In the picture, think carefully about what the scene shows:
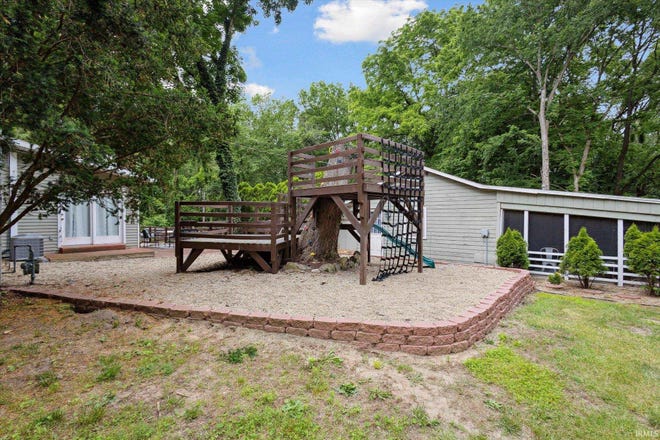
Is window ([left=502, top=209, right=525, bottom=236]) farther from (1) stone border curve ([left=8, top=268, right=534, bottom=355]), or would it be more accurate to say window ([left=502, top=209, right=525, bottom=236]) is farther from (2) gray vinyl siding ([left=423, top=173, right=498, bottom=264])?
(1) stone border curve ([left=8, top=268, right=534, bottom=355])

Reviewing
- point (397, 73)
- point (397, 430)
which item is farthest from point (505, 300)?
point (397, 73)

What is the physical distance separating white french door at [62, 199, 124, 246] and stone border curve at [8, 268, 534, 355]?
6668 millimetres

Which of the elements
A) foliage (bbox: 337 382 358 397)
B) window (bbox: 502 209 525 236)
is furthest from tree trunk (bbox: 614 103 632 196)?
foliage (bbox: 337 382 358 397)

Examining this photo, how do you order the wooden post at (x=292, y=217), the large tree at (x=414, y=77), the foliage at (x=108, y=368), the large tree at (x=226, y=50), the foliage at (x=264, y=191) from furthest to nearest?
the large tree at (x=414, y=77) → the foliage at (x=264, y=191) → the large tree at (x=226, y=50) → the wooden post at (x=292, y=217) → the foliage at (x=108, y=368)

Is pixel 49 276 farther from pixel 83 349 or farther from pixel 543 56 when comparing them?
pixel 543 56

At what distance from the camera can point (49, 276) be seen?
6.29 m

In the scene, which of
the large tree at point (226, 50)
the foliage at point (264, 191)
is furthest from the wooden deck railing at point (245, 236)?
the foliage at point (264, 191)

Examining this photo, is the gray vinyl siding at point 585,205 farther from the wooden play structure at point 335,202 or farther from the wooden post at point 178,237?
the wooden post at point 178,237

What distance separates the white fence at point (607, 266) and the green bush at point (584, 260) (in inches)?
21.3

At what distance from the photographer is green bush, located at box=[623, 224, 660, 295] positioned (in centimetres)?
671

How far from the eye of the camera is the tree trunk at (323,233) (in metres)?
7.51

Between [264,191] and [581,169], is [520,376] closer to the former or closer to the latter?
[264,191]

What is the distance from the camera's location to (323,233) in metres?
7.57

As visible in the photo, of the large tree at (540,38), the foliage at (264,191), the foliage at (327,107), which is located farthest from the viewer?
the foliage at (327,107)
